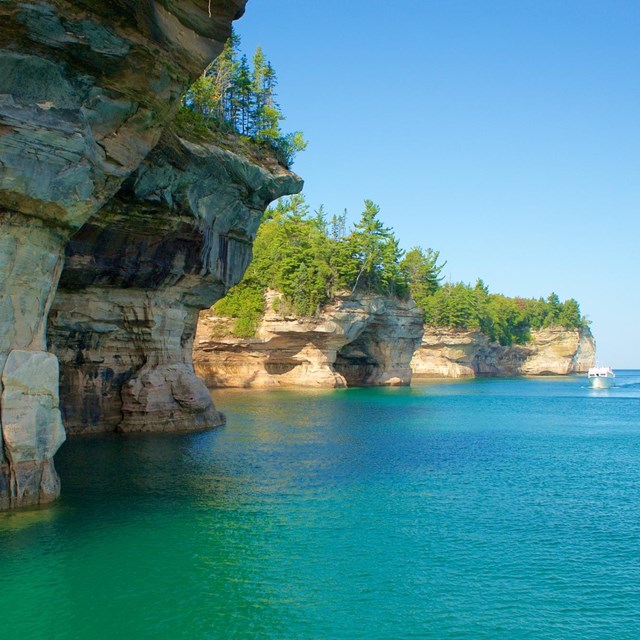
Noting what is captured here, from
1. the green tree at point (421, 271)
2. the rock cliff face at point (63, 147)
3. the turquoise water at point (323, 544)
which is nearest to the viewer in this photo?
the turquoise water at point (323, 544)

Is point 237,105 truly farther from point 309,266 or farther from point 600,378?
point 600,378

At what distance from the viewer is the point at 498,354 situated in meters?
112

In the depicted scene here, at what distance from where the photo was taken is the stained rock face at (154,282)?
22969 mm

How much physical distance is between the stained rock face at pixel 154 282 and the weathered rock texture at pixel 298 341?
24.6m

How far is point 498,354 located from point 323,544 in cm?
10283

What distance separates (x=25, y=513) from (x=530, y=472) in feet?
52.8

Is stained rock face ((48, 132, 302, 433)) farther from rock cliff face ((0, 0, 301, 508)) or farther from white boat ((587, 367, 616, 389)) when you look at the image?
white boat ((587, 367, 616, 389))

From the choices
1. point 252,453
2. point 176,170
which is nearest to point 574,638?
point 252,453

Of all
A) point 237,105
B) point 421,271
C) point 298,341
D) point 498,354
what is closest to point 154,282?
point 237,105

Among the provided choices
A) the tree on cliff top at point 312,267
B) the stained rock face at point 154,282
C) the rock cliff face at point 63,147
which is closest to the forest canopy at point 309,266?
the tree on cliff top at point 312,267

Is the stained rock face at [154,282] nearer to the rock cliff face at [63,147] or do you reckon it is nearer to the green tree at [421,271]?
the rock cliff face at [63,147]

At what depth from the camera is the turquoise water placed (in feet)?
34.3

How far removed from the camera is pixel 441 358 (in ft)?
315

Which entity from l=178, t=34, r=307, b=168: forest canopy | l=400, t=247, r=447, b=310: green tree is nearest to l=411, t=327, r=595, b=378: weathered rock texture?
l=400, t=247, r=447, b=310: green tree
